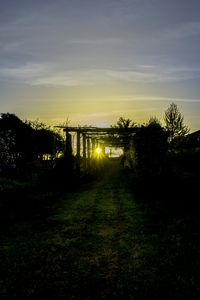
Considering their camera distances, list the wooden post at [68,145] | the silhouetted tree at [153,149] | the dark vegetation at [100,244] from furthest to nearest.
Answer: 1. the wooden post at [68,145]
2. the silhouetted tree at [153,149]
3. the dark vegetation at [100,244]

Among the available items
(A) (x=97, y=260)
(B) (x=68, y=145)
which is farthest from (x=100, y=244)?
(B) (x=68, y=145)

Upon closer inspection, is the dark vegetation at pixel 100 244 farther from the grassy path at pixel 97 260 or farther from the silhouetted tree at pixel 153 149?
the silhouetted tree at pixel 153 149

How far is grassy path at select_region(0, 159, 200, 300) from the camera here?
16.8ft

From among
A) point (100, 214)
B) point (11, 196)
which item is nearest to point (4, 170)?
point (11, 196)

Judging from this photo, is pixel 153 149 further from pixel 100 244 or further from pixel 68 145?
pixel 100 244

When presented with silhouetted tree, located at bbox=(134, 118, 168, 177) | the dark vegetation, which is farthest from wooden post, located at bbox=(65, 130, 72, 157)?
the dark vegetation

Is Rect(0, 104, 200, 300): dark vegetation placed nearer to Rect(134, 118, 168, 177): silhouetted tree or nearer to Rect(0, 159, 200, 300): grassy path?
Rect(0, 159, 200, 300): grassy path

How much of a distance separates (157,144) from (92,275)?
15863 millimetres

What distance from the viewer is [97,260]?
6594mm

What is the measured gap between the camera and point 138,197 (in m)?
15.2

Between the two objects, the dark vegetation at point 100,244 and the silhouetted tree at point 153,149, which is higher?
the silhouetted tree at point 153,149

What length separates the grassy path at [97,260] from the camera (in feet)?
16.8

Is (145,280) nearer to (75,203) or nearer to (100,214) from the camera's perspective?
(100,214)

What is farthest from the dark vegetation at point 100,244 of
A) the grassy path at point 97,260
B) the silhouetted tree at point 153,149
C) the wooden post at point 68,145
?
the wooden post at point 68,145
